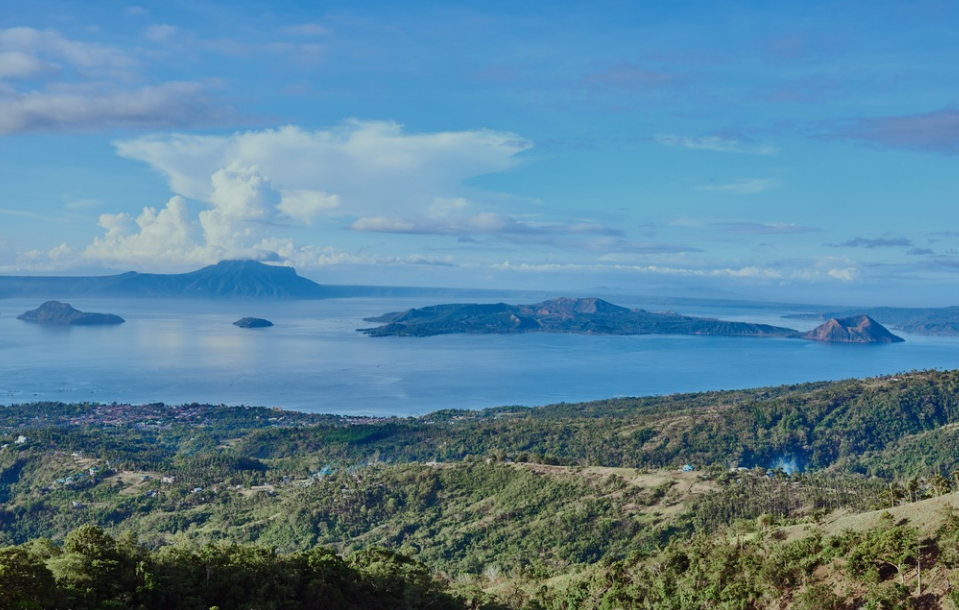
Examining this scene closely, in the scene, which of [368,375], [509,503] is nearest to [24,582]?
[509,503]

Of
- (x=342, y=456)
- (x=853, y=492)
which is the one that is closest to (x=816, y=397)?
(x=853, y=492)

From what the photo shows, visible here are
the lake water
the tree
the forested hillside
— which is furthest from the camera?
the lake water

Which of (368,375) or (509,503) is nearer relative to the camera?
(509,503)

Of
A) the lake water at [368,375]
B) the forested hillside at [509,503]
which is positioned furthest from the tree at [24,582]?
the lake water at [368,375]

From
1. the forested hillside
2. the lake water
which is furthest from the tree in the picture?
the lake water

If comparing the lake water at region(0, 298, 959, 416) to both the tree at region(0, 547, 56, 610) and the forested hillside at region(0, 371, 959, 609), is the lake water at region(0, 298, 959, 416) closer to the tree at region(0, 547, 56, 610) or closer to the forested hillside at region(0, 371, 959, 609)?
the forested hillside at region(0, 371, 959, 609)

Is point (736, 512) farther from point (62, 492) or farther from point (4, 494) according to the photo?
point (4, 494)

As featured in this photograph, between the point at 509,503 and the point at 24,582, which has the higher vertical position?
the point at 24,582

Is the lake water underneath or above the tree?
underneath

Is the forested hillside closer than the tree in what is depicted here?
No

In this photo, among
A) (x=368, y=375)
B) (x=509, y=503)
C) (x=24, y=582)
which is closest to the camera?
(x=24, y=582)

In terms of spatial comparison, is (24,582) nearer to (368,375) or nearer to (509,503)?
(509,503)
